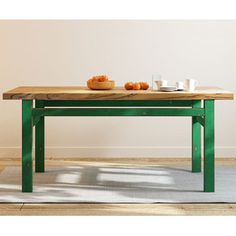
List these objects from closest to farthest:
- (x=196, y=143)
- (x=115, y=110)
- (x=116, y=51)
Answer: (x=115, y=110) → (x=196, y=143) → (x=116, y=51)

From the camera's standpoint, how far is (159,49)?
6.48m

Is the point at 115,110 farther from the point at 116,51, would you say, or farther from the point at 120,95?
the point at 116,51

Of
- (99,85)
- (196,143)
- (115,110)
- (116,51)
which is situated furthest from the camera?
(116,51)

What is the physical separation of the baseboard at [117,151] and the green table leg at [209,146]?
1662mm

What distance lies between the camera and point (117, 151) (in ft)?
21.5

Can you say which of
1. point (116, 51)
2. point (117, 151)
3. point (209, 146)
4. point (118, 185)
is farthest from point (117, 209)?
point (116, 51)

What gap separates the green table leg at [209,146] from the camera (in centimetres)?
486

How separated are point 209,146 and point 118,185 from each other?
725mm

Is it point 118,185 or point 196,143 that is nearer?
point 118,185

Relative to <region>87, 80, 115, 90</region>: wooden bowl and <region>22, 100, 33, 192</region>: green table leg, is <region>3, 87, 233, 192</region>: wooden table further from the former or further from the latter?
<region>87, 80, 115, 90</region>: wooden bowl

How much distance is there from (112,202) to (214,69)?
2.33 m

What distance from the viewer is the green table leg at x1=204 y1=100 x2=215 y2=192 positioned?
191 inches
